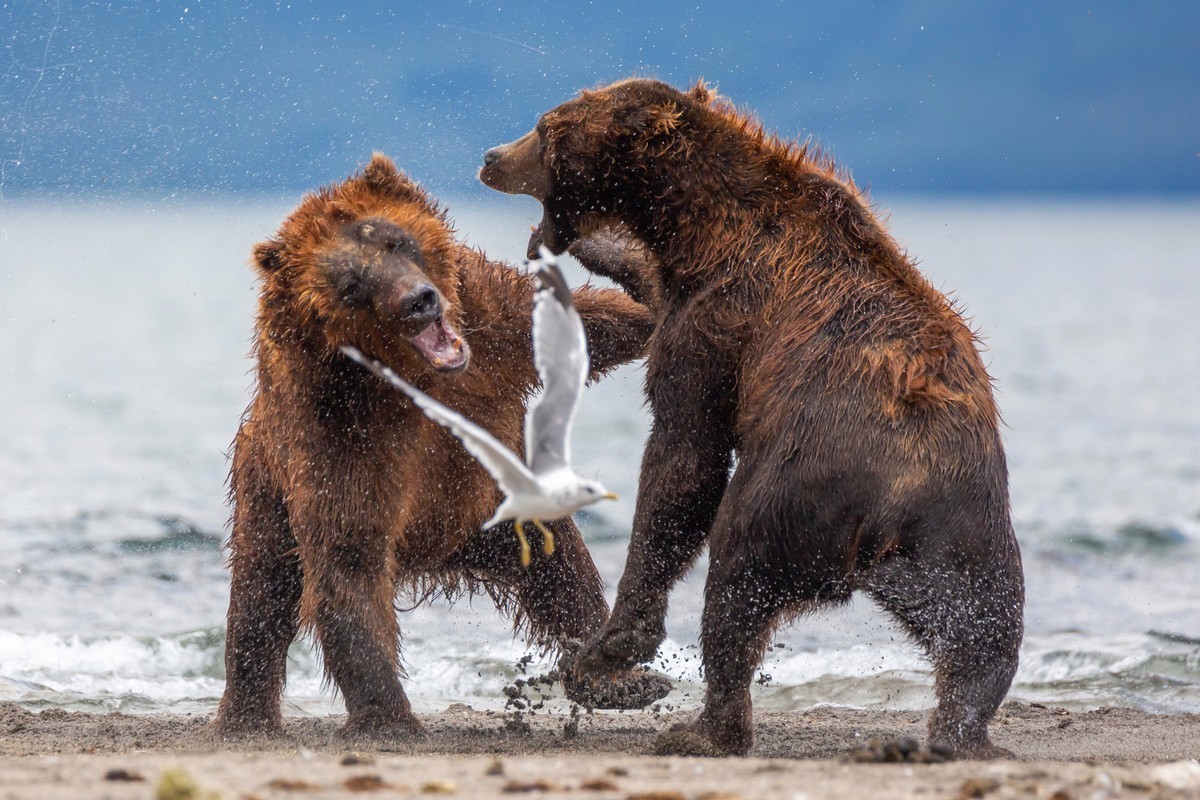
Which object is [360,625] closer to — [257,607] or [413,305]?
[257,607]

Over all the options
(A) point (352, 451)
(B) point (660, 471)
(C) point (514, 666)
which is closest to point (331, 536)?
(A) point (352, 451)

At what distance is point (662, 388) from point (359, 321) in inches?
49.5

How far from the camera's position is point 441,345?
6117 mm

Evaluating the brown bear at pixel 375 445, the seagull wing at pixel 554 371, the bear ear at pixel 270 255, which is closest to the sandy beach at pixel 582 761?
the brown bear at pixel 375 445

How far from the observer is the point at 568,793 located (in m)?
4.27

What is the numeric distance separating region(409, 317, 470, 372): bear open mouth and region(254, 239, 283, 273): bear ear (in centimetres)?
65

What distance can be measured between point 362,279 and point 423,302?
31cm

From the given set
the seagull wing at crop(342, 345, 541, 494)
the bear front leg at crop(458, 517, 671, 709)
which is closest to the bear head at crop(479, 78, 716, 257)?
the bear front leg at crop(458, 517, 671, 709)

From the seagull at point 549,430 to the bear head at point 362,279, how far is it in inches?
41.8

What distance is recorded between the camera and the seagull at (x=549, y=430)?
4.46 meters

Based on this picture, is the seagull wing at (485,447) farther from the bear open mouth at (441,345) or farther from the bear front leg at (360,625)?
the bear front leg at (360,625)

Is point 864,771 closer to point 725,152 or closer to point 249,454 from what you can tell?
point 725,152

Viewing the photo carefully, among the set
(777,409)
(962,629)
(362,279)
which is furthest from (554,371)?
(962,629)

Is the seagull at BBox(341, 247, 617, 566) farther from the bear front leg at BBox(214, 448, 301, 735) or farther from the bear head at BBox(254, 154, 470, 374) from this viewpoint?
the bear front leg at BBox(214, 448, 301, 735)
